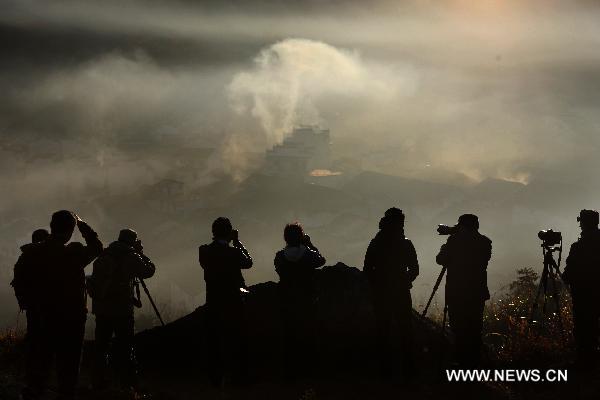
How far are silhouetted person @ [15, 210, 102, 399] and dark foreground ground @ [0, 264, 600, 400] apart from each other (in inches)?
50.4

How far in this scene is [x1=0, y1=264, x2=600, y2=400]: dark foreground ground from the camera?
8703 millimetres

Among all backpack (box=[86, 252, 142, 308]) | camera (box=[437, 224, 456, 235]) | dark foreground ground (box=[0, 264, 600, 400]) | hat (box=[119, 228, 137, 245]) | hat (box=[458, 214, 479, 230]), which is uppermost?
hat (box=[458, 214, 479, 230])

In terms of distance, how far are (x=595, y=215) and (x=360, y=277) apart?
4551mm

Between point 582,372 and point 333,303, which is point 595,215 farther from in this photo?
point 333,303

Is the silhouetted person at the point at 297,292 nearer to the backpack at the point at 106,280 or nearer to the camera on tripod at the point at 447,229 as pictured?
the camera on tripod at the point at 447,229

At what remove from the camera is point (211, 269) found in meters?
8.85

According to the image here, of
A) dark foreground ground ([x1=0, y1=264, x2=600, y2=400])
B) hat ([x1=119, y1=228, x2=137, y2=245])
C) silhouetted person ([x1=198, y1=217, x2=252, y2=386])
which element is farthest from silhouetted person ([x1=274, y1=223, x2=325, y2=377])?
hat ([x1=119, y1=228, x2=137, y2=245])

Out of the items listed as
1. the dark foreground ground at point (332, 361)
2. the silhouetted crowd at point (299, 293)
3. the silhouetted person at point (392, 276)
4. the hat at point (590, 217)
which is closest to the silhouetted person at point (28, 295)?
the silhouetted crowd at point (299, 293)

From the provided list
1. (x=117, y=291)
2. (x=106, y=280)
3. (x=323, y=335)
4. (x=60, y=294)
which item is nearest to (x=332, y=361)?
(x=323, y=335)

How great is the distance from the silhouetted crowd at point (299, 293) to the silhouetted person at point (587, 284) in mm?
15

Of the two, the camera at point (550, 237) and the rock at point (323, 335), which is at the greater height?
the camera at point (550, 237)

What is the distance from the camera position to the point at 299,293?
358 inches

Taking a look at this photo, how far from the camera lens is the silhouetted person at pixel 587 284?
9594 mm

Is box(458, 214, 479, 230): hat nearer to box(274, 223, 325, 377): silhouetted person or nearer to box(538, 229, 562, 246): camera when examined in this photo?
box(538, 229, 562, 246): camera
